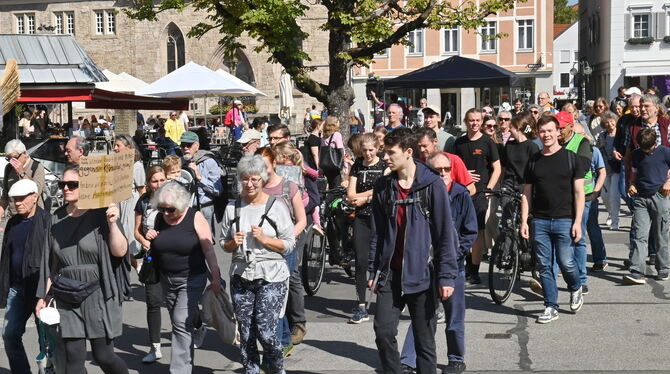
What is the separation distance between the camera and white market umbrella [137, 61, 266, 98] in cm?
2584

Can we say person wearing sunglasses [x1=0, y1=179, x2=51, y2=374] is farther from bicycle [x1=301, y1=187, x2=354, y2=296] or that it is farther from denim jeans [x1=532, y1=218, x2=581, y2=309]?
denim jeans [x1=532, y1=218, x2=581, y2=309]

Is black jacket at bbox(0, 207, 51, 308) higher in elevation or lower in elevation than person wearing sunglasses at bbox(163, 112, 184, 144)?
lower

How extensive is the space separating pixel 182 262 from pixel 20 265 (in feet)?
3.56

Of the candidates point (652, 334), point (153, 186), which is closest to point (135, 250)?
point (153, 186)

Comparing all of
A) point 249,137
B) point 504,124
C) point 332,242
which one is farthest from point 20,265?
point 504,124

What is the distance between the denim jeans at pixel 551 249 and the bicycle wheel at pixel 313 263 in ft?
8.03

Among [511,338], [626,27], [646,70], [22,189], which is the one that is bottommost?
[511,338]

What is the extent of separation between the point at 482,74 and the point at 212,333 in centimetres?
1469

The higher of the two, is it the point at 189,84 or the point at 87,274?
the point at 189,84

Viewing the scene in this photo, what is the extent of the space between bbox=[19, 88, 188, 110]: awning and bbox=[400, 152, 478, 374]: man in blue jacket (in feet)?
43.6

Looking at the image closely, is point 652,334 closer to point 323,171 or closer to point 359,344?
point 359,344

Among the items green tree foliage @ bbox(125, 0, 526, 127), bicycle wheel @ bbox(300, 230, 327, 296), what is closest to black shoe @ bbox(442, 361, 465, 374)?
bicycle wheel @ bbox(300, 230, 327, 296)

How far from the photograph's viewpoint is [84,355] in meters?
6.73

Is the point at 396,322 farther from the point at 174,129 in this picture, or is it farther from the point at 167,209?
the point at 174,129
